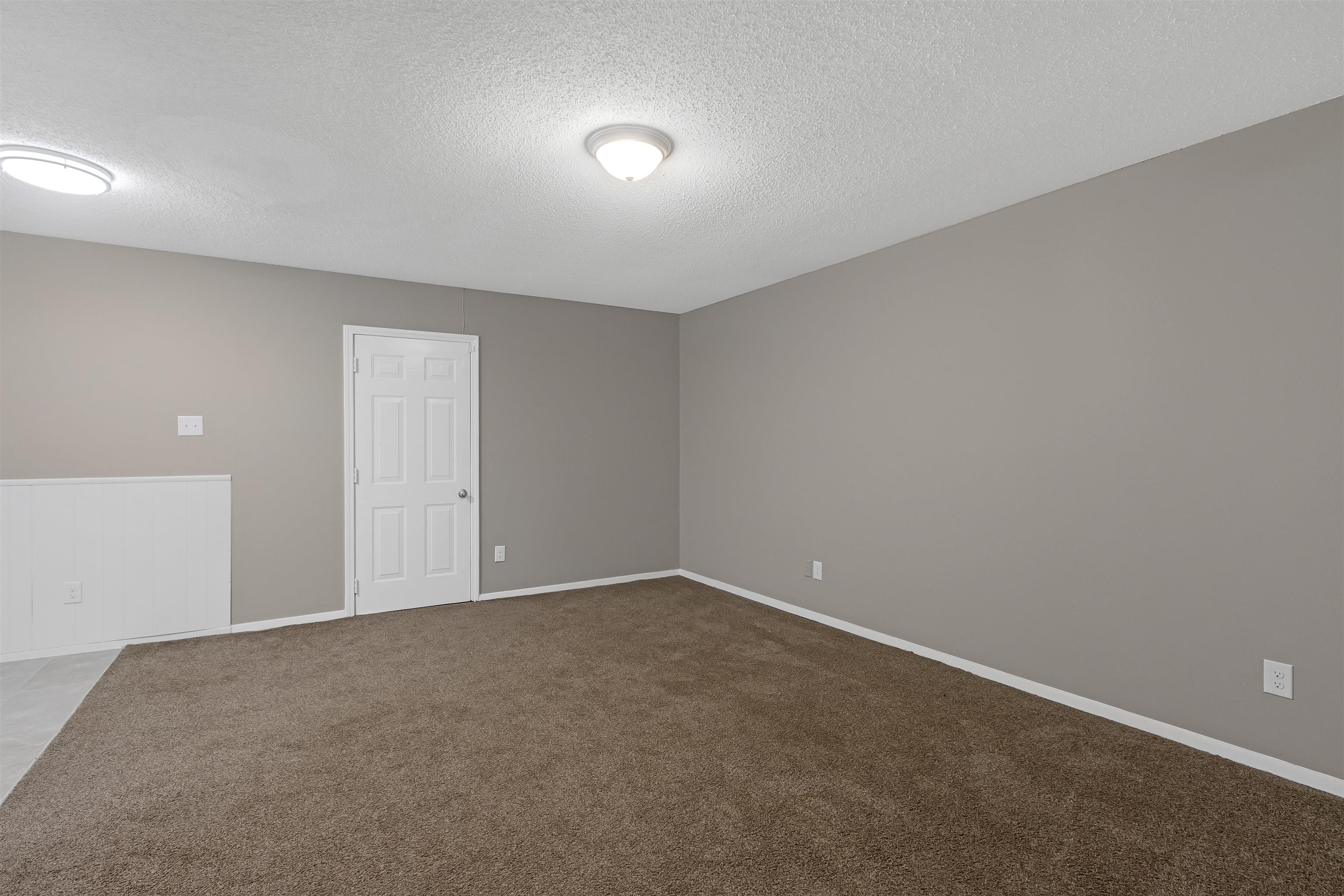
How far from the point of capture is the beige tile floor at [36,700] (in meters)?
2.61

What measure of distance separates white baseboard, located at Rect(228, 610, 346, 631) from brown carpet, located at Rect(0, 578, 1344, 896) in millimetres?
634

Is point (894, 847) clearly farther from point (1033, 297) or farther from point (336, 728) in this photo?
point (1033, 297)

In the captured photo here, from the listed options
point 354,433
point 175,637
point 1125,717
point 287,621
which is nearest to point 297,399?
point 354,433

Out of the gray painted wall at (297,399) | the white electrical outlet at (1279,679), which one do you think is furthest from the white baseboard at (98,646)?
the white electrical outlet at (1279,679)

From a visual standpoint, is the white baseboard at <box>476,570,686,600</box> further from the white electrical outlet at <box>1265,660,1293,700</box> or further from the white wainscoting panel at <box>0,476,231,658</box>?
the white electrical outlet at <box>1265,660,1293,700</box>

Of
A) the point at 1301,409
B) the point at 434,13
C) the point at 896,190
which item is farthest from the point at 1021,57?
the point at 434,13

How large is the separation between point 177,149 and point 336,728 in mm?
2619

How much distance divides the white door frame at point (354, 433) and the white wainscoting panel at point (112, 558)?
73cm

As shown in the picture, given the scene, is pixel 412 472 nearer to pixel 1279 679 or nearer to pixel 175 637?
pixel 175 637

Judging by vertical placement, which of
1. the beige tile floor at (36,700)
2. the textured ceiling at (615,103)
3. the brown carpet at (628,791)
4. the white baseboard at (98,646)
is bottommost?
the brown carpet at (628,791)

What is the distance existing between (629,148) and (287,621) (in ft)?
13.2

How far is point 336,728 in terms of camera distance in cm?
288

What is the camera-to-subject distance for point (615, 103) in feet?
7.70

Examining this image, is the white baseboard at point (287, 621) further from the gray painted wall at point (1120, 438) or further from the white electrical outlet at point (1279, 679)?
the white electrical outlet at point (1279, 679)
